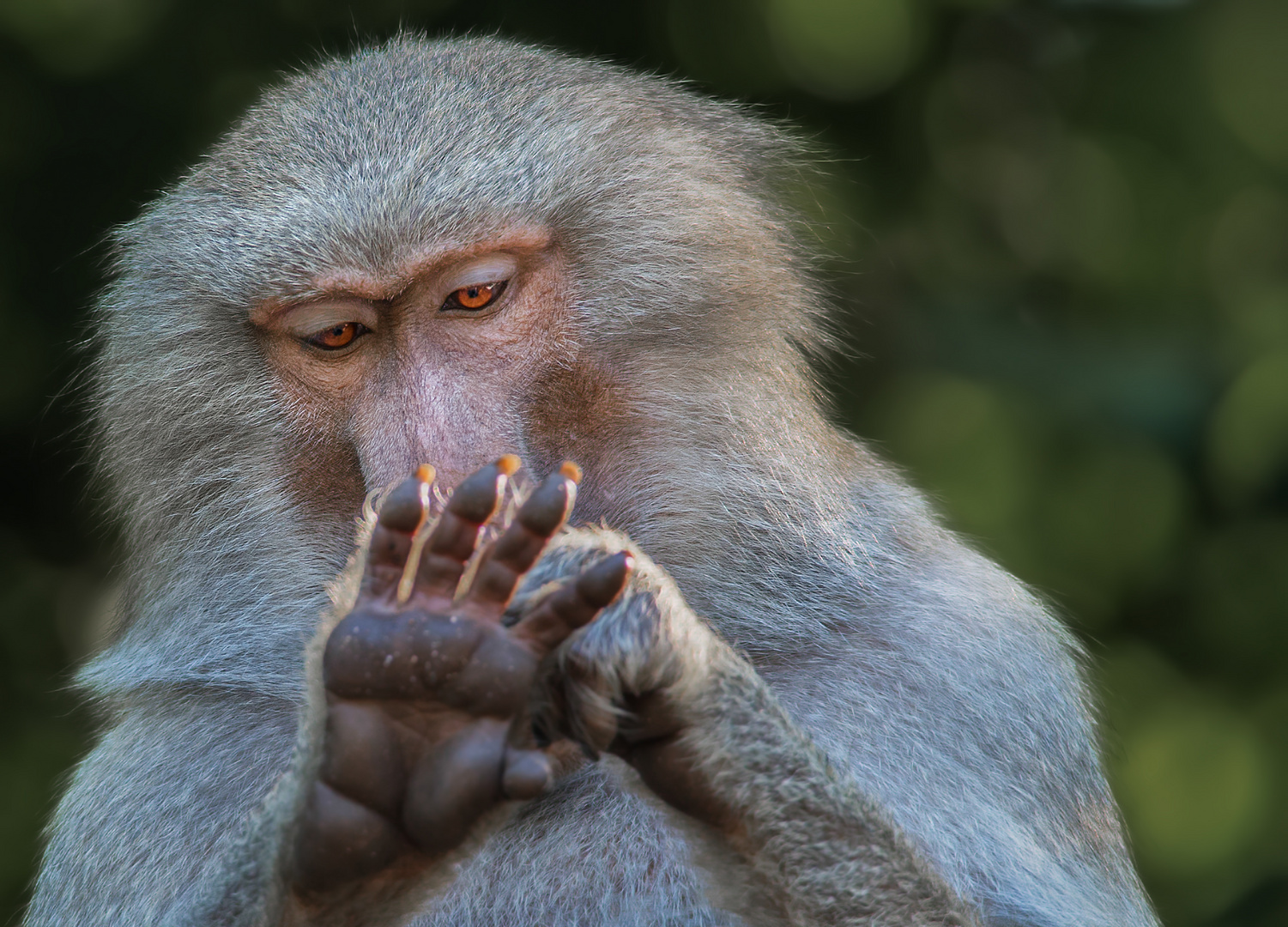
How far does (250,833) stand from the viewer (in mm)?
2174

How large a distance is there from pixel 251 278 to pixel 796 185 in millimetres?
1424

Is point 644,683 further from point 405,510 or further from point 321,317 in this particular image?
point 321,317

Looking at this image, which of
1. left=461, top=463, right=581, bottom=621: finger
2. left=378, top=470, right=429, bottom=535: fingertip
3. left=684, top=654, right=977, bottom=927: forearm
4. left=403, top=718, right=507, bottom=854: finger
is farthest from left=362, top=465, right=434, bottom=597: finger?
left=684, top=654, right=977, bottom=927: forearm

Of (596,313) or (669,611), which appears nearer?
(669,611)

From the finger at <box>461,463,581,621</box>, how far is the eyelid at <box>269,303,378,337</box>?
926 millimetres

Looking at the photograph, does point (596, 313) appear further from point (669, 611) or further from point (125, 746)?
point (125, 746)

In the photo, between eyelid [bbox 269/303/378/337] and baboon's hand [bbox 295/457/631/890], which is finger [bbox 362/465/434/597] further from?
eyelid [bbox 269/303/378/337]

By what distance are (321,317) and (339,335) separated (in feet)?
0.16

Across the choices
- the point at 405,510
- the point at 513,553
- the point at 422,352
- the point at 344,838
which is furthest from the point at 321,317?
the point at 344,838

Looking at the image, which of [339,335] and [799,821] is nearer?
[799,821]

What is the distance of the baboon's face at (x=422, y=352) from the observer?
8.18 ft

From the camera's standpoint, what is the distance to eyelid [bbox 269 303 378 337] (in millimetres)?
2639

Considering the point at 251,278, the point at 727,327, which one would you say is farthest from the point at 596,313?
the point at 251,278

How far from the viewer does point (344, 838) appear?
72.7 inches
